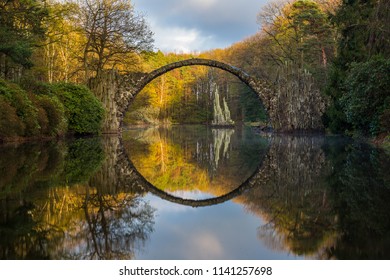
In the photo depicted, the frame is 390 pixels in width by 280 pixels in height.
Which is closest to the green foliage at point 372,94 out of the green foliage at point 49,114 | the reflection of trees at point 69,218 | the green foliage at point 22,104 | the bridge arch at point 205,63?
the bridge arch at point 205,63

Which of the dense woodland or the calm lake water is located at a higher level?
the dense woodland

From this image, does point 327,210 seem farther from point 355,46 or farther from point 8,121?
point 355,46

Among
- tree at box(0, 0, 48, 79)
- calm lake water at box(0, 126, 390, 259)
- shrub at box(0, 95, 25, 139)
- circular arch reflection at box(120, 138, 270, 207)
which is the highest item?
tree at box(0, 0, 48, 79)

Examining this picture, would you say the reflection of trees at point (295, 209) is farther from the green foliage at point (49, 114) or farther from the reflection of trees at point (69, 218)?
the green foliage at point (49, 114)

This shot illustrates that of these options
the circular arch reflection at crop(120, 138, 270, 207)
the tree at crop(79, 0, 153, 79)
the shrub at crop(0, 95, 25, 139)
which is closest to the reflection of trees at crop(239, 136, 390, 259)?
the circular arch reflection at crop(120, 138, 270, 207)

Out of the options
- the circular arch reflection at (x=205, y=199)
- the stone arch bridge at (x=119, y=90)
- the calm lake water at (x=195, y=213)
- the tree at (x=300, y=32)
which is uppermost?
the tree at (x=300, y=32)

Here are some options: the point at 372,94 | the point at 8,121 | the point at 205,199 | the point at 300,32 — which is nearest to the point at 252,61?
the point at 300,32

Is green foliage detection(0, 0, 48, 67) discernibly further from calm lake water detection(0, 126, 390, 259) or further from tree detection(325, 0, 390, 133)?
tree detection(325, 0, 390, 133)
